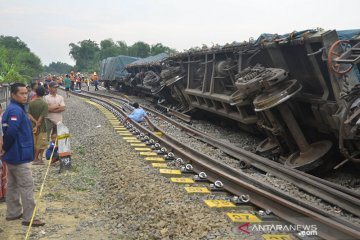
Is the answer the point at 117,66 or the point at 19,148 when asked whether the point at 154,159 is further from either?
the point at 117,66

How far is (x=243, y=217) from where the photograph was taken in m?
4.79

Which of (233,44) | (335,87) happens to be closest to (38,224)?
(335,87)

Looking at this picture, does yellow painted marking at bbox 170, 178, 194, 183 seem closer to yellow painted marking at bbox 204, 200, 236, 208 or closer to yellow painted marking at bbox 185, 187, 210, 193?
yellow painted marking at bbox 185, 187, 210, 193

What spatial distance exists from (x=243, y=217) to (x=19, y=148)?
111 inches

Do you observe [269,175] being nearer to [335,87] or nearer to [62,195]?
[335,87]

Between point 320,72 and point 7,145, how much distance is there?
17.8 feet

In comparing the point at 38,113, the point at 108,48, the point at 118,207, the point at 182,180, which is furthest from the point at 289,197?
the point at 108,48

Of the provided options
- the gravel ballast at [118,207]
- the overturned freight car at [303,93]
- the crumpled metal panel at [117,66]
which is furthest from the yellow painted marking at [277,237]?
the crumpled metal panel at [117,66]

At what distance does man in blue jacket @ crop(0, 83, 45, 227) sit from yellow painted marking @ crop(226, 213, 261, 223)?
227 centimetres

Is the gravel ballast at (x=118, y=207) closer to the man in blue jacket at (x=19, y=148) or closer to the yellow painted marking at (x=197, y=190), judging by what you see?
the yellow painted marking at (x=197, y=190)

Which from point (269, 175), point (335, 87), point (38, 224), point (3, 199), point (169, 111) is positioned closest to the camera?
point (38, 224)

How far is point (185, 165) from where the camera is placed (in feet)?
24.7

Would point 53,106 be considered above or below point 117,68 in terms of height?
below

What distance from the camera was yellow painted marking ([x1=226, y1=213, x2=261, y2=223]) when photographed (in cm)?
470
